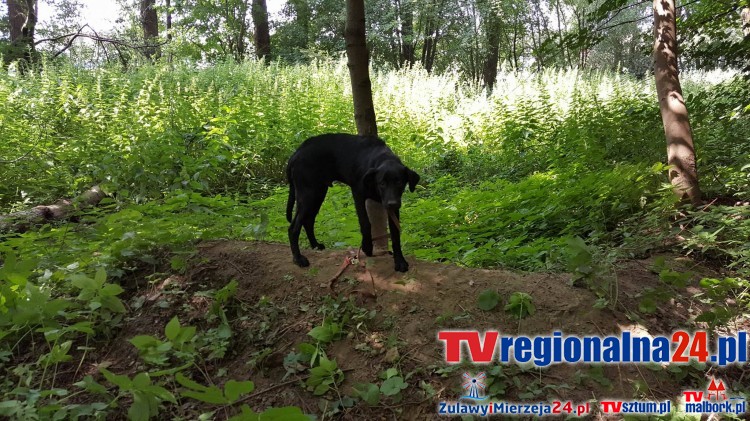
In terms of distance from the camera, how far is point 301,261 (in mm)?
3572

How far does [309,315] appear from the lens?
3.14m

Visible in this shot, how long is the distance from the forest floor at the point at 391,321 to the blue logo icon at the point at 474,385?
45 mm

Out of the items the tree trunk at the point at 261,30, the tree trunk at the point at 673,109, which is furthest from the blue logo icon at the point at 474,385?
the tree trunk at the point at 261,30

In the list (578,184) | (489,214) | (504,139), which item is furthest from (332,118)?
(578,184)

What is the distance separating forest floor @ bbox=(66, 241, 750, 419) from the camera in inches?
99.5

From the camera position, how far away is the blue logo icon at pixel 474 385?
8.10 feet

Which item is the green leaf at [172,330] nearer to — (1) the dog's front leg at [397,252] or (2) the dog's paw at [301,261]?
(2) the dog's paw at [301,261]

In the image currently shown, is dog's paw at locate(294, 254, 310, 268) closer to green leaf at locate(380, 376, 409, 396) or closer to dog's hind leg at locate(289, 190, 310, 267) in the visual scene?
dog's hind leg at locate(289, 190, 310, 267)

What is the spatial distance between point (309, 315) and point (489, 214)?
2.96m

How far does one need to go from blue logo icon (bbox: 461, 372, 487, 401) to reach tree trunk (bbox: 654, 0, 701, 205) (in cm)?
303

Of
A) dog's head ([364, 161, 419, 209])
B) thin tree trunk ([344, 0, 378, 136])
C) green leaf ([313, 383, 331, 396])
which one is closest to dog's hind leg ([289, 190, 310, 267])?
dog's head ([364, 161, 419, 209])

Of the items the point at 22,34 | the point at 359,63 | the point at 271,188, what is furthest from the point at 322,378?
the point at 22,34

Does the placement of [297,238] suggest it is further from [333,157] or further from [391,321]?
[391,321]

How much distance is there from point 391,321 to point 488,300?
0.67 m
